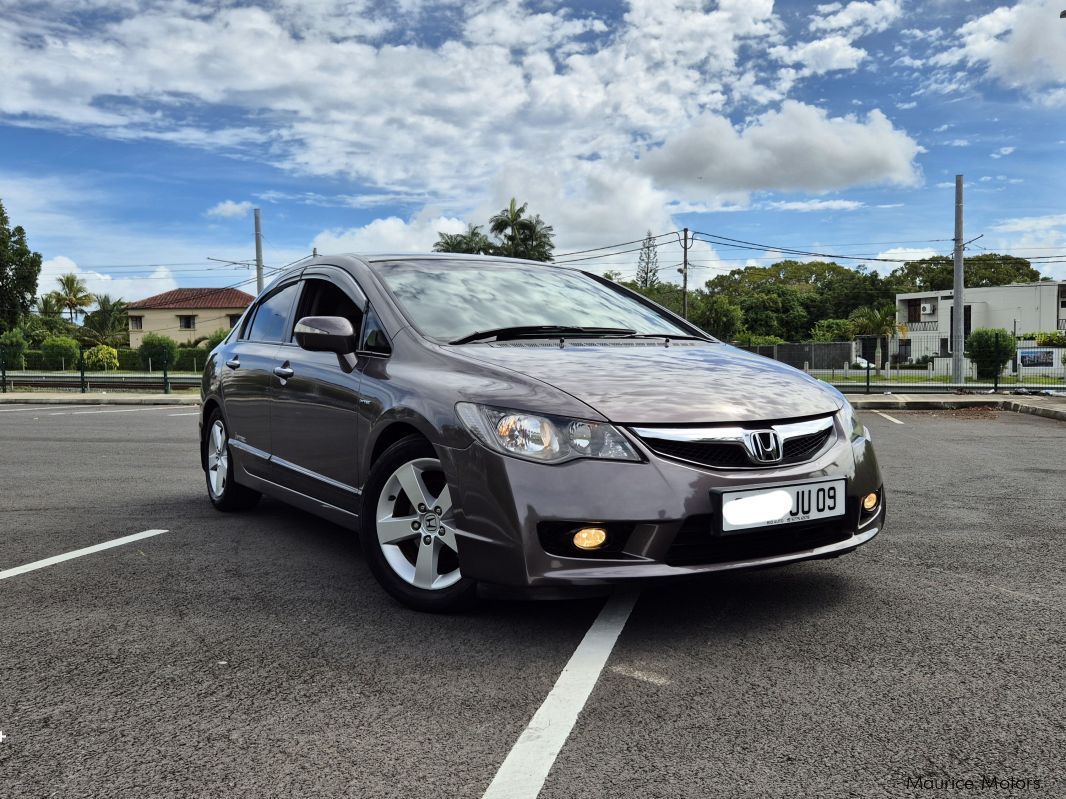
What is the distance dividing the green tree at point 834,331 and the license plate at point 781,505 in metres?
63.2

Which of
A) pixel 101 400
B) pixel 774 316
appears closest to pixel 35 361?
pixel 101 400

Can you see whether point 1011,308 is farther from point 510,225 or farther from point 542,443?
point 542,443

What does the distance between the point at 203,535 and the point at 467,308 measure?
2234 mm

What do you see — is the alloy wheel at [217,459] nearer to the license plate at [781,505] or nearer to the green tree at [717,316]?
the license plate at [781,505]

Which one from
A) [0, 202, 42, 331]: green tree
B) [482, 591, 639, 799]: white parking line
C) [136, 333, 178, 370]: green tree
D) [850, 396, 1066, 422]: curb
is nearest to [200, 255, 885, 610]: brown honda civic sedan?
[482, 591, 639, 799]: white parking line

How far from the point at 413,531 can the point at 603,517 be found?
35.0 inches

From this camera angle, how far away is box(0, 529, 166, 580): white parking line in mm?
4336

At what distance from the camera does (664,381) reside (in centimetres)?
335

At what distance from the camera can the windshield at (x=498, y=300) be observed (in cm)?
403

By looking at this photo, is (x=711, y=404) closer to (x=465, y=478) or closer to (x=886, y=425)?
(x=465, y=478)

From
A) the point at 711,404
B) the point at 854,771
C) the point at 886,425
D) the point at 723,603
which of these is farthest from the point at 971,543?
the point at 886,425

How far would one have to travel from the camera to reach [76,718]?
2584 millimetres

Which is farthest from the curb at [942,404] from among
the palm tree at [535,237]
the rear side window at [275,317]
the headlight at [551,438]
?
the palm tree at [535,237]

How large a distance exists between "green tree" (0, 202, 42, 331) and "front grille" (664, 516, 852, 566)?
6017 centimetres
